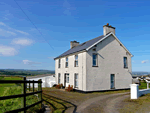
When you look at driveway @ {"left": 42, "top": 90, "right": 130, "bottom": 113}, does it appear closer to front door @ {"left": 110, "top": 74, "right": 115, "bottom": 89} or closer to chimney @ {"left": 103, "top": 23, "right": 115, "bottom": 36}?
front door @ {"left": 110, "top": 74, "right": 115, "bottom": 89}

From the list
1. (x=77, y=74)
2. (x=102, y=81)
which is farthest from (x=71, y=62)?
(x=102, y=81)

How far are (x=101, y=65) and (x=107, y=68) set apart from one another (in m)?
1.22

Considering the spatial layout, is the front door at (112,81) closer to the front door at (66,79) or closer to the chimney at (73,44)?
the front door at (66,79)

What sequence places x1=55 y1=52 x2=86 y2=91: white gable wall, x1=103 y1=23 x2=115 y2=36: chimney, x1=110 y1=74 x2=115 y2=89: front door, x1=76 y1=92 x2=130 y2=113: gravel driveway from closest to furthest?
1. x1=76 y1=92 x2=130 y2=113: gravel driveway
2. x1=55 y1=52 x2=86 y2=91: white gable wall
3. x1=110 y1=74 x2=115 y2=89: front door
4. x1=103 y1=23 x2=115 y2=36: chimney

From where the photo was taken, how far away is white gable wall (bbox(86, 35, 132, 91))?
17.5 meters

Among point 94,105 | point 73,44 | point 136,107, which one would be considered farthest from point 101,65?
point 73,44

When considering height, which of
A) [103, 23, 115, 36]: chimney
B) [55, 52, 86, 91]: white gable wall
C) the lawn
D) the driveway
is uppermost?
[103, 23, 115, 36]: chimney

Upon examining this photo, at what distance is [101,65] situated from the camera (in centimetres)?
1856

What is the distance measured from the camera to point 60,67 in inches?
1019

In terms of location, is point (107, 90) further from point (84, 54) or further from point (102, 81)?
point (84, 54)

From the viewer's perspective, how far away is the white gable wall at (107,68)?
17531mm

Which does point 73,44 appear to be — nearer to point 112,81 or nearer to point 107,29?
point 107,29

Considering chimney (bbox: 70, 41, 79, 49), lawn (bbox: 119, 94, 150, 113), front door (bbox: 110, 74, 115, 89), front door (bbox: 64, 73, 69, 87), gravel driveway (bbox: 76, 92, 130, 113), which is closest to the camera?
lawn (bbox: 119, 94, 150, 113)

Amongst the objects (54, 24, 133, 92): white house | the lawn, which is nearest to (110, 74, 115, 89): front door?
(54, 24, 133, 92): white house
